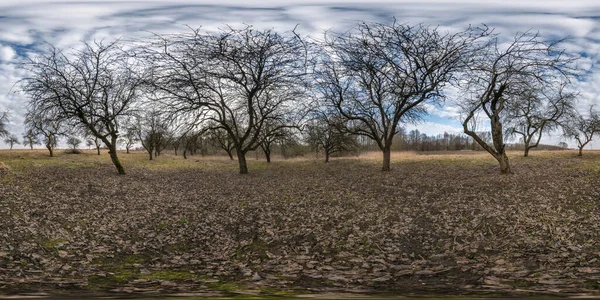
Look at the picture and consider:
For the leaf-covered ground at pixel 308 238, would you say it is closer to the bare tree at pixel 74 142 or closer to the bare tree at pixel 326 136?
the bare tree at pixel 326 136

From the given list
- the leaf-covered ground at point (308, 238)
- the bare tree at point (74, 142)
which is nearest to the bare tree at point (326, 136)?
the leaf-covered ground at point (308, 238)

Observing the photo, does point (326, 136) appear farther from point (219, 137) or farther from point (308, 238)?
point (308, 238)

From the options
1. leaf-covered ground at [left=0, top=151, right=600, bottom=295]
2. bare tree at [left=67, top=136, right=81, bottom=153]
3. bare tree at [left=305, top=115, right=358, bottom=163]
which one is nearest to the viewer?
leaf-covered ground at [left=0, top=151, right=600, bottom=295]

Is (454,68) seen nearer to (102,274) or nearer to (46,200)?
(102,274)

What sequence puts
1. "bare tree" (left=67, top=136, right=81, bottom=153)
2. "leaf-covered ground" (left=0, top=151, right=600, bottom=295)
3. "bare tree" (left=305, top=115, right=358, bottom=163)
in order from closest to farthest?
"leaf-covered ground" (left=0, top=151, right=600, bottom=295) < "bare tree" (left=305, top=115, right=358, bottom=163) < "bare tree" (left=67, top=136, right=81, bottom=153)

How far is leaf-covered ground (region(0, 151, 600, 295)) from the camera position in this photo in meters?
6.92

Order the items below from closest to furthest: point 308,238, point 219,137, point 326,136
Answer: point 308,238, point 219,137, point 326,136

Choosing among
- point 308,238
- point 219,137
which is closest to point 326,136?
point 219,137

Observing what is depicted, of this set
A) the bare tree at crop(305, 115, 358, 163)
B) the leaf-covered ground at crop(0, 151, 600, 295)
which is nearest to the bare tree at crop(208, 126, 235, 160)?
the bare tree at crop(305, 115, 358, 163)

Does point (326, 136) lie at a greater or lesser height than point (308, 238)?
greater

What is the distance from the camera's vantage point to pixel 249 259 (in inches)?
349

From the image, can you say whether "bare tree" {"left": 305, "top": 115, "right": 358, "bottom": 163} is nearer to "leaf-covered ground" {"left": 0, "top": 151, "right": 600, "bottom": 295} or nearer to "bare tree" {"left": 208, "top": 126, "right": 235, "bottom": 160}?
"bare tree" {"left": 208, "top": 126, "right": 235, "bottom": 160}

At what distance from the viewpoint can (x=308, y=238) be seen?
34.0 ft

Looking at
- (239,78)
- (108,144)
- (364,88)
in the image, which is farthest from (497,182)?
(108,144)
